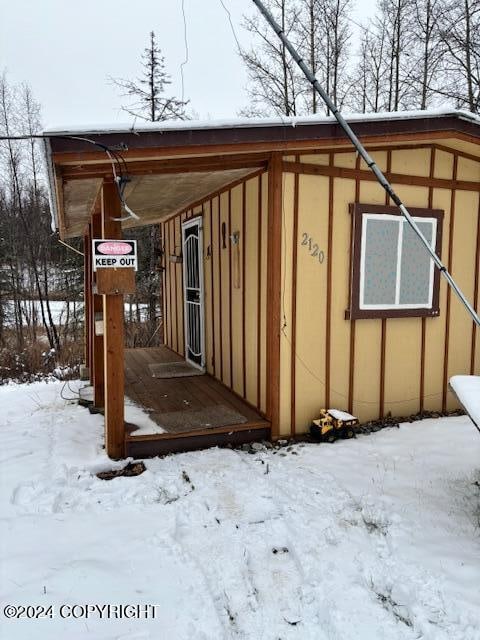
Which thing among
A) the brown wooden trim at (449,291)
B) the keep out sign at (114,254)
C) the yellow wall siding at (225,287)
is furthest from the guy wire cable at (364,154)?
the yellow wall siding at (225,287)

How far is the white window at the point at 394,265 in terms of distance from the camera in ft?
13.9

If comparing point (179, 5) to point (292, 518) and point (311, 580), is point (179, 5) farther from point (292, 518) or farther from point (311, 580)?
point (311, 580)

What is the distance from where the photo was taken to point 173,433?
3811 millimetres

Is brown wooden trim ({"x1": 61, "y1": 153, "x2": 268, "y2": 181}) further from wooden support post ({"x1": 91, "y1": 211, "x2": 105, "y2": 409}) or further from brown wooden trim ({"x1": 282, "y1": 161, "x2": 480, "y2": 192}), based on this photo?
wooden support post ({"x1": 91, "y1": 211, "x2": 105, "y2": 409})

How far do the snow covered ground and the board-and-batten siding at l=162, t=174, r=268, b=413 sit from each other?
1093mm

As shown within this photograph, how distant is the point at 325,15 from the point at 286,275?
37.2 ft

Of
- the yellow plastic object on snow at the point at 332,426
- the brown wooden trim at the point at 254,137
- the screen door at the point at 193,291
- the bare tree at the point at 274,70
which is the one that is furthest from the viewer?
the bare tree at the point at 274,70

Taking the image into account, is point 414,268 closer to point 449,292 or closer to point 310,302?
point 449,292

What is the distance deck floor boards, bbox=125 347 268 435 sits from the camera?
14.6 feet

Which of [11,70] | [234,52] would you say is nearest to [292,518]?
[234,52]

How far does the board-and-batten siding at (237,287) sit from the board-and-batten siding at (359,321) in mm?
306

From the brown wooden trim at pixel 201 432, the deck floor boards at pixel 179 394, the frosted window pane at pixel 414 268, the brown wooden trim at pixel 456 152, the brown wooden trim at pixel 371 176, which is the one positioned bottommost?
the deck floor boards at pixel 179 394

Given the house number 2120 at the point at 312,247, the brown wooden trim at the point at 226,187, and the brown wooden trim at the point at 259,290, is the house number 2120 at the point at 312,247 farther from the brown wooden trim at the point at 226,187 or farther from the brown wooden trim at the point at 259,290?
the brown wooden trim at the point at 226,187

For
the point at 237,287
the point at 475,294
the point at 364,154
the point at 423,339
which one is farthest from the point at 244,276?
the point at 475,294
